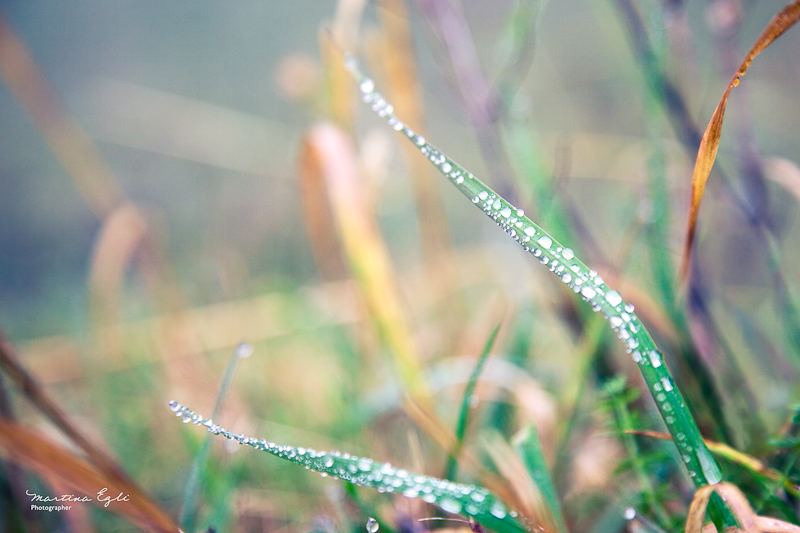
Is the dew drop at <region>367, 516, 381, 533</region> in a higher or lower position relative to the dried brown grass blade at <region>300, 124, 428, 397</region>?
lower

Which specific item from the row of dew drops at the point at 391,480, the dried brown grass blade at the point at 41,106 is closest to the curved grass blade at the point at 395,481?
the row of dew drops at the point at 391,480

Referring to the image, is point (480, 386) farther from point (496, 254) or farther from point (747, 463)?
point (496, 254)

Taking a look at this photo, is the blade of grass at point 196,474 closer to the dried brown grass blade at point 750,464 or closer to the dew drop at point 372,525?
the dew drop at point 372,525

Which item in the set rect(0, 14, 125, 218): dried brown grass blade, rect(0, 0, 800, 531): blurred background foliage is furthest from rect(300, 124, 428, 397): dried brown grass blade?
rect(0, 14, 125, 218): dried brown grass blade

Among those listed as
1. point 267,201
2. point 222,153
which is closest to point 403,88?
point 222,153

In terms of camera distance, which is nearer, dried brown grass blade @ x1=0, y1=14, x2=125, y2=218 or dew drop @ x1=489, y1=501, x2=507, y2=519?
dew drop @ x1=489, y1=501, x2=507, y2=519

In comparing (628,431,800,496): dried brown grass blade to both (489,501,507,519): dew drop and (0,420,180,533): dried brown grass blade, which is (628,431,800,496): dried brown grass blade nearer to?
(489,501,507,519): dew drop

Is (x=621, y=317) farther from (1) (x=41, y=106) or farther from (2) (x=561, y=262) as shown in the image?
(1) (x=41, y=106)
